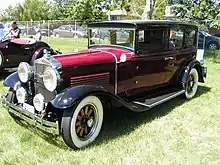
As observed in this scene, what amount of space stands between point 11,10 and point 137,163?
5926 centimetres

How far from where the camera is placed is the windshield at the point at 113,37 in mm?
4758

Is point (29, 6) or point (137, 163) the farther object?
point (29, 6)

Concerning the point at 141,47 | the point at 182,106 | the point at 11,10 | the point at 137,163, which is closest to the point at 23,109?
the point at 137,163

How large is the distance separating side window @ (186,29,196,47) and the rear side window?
0.88 ft

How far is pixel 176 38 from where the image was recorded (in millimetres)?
5773

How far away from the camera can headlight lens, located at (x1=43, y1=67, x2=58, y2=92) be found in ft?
12.4

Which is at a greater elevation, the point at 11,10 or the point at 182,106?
the point at 11,10

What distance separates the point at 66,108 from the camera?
353 cm

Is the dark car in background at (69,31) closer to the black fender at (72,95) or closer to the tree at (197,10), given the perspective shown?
the tree at (197,10)

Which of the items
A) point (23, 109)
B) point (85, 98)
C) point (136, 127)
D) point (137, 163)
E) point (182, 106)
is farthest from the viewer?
point (182, 106)

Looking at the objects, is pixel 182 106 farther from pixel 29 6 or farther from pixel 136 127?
pixel 29 6

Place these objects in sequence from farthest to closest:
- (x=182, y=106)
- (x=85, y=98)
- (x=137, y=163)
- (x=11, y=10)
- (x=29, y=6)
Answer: (x=11, y=10) → (x=29, y=6) → (x=182, y=106) → (x=85, y=98) → (x=137, y=163)

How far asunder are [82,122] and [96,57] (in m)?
1.05

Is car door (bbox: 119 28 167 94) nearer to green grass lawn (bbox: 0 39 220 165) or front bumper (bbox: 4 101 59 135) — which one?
green grass lawn (bbox: 0 39 220 165)
